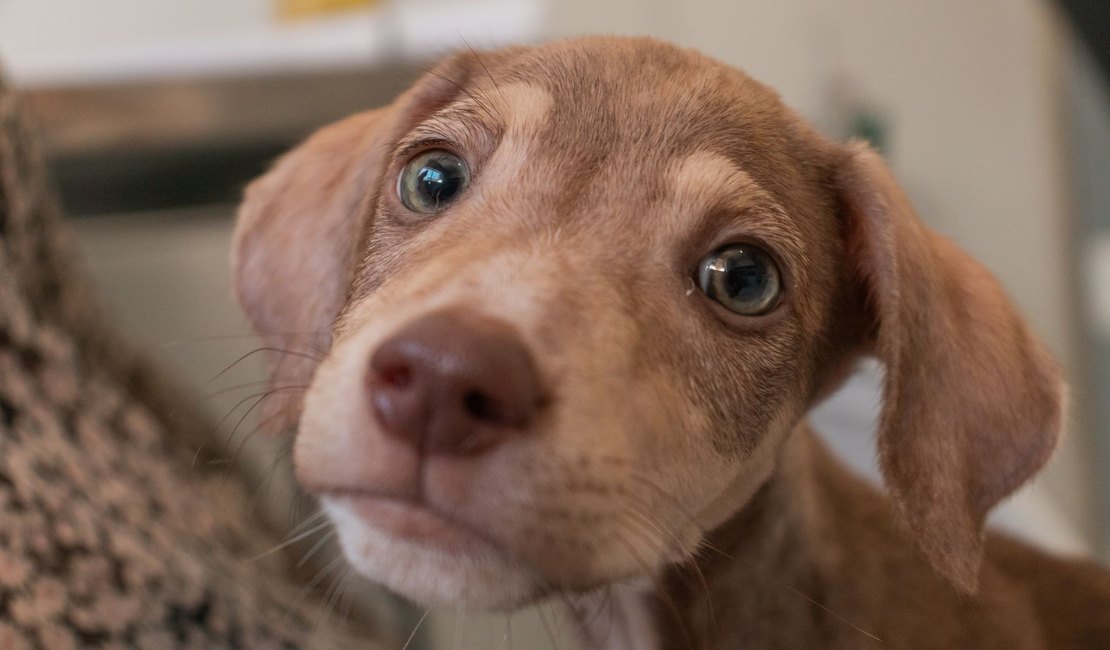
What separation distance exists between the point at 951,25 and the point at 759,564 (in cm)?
211

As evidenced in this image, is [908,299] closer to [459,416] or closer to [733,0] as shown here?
[459,416]

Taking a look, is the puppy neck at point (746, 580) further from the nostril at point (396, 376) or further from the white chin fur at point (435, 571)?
the nostril at point (396, 376)

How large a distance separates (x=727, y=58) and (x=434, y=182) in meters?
1.29

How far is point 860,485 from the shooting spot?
1673mm

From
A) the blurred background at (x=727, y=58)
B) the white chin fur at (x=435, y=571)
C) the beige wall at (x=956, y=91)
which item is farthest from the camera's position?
the beige wall at (x=956, y=91)

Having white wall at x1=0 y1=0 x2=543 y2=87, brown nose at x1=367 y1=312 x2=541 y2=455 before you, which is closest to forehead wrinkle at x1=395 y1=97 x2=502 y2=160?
brown nose at x1=367 y1=312 x2=541 y2=455

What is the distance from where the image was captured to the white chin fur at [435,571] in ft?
3.10

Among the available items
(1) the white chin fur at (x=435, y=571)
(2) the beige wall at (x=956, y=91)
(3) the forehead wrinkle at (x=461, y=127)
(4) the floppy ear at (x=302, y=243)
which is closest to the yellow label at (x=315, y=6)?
(2) the beige wall at (x=956, y=91)

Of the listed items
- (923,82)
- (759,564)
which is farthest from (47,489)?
(923,82)

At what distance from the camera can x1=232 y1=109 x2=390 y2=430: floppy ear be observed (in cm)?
142

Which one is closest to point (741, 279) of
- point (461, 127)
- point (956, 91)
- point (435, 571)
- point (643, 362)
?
point (643, 362)

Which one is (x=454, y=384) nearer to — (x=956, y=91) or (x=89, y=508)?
(x=89, y=508)

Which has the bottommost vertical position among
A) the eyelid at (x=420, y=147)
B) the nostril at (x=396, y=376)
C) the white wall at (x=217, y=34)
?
the white wall at (x=217, y=34)

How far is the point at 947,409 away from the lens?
124 cm
